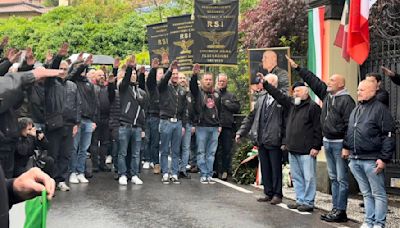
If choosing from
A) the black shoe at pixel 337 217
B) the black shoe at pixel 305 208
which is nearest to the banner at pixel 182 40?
the black shoe at pixel 305 208

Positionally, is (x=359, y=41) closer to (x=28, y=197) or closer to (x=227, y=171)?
(x=227, y=171)

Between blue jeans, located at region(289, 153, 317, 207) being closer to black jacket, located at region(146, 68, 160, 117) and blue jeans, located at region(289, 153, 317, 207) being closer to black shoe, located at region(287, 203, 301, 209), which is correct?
black shoe, located at region(287, 203, 301, 209)

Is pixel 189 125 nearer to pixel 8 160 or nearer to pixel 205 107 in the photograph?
pixel 205 107

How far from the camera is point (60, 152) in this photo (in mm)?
10805

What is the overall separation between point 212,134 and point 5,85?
338 inches

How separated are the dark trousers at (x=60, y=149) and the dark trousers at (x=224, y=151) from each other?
3.19 meters

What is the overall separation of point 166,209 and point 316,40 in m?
4.20

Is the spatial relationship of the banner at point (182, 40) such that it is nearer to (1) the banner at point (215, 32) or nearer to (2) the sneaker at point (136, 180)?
(1) the banner at point (215, 32)

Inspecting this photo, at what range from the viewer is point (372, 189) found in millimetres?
7598

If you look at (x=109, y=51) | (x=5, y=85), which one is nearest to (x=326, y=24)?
(x=5, y=85)

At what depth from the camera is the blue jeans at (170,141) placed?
484 inches

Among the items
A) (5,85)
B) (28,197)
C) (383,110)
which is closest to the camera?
(28,197)

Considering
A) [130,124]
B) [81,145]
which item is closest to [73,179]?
[81,145]

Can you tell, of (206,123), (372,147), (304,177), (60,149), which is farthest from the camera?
(206,123)
